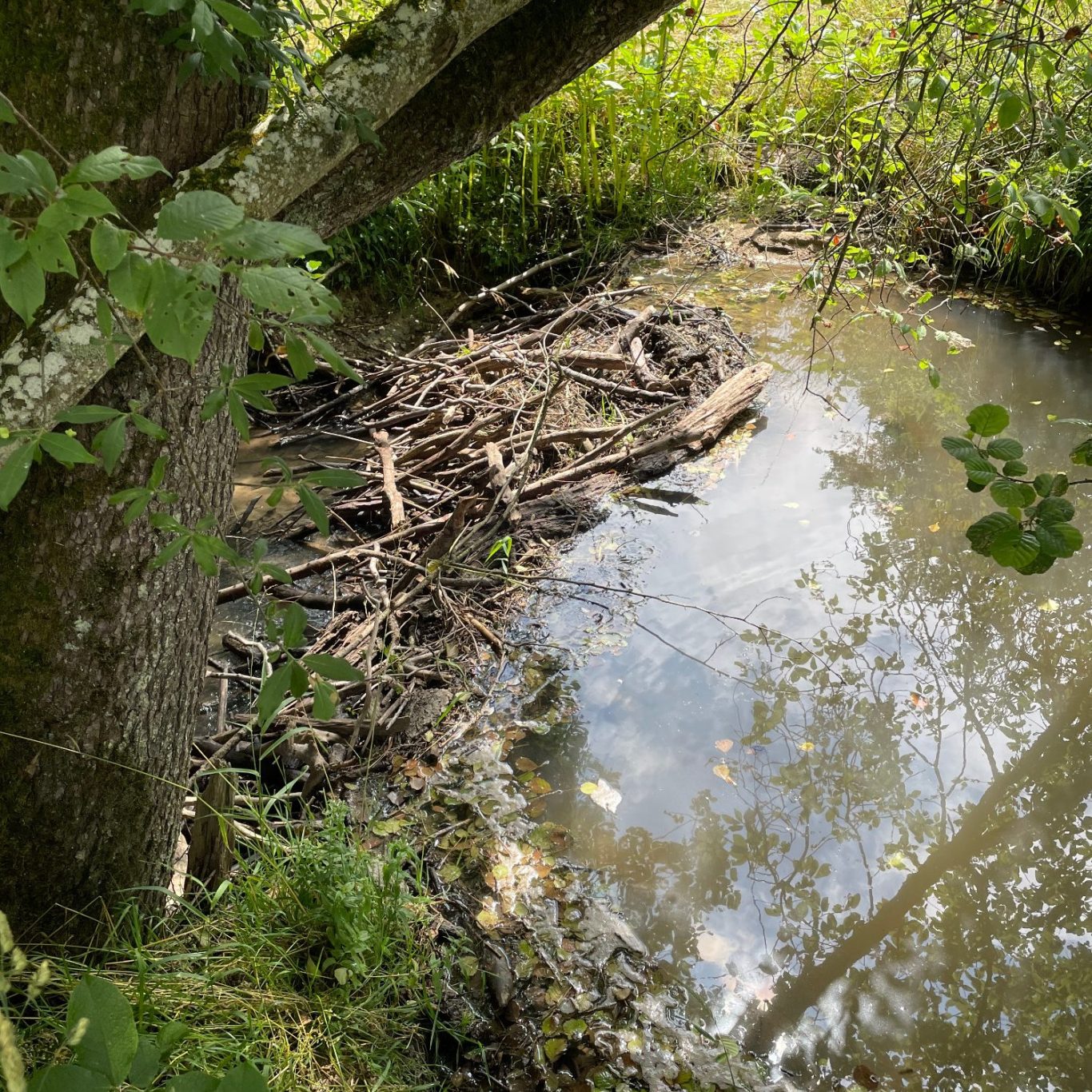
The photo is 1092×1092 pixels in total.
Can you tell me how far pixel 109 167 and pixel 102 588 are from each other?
1.08 metres

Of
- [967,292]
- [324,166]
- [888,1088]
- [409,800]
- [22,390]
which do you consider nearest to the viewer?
[22,390]

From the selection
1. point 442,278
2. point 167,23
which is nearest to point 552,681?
point 167,23

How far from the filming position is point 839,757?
125 inches

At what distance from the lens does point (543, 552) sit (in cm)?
414

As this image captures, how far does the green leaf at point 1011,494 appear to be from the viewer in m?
1.38

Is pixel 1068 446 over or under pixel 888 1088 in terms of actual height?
over

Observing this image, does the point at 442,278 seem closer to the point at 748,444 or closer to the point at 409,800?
the point at 748,444

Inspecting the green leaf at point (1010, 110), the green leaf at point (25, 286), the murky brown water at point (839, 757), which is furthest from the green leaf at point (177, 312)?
the murky brown water at point (839, 757)

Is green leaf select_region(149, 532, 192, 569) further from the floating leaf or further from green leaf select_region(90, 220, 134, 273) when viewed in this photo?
the floating leaf

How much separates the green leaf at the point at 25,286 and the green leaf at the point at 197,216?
14 cm

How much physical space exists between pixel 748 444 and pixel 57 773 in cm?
404

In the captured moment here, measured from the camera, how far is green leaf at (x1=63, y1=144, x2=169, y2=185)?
0.88 m

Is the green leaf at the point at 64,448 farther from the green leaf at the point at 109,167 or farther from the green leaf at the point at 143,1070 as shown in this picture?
the green leaf at the point at 143,1070

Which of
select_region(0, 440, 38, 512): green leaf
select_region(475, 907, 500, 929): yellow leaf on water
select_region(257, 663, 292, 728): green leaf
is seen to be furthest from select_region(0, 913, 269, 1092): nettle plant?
select_region(475, 907, 500, 929): yellow leaf on water
